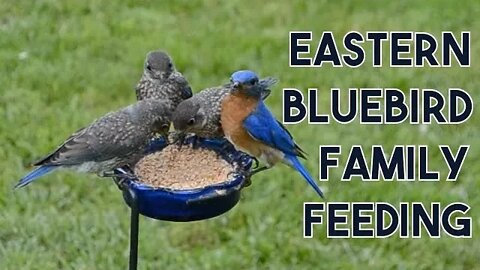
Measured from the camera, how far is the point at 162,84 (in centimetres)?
311

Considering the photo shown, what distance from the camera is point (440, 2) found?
21.2 feet

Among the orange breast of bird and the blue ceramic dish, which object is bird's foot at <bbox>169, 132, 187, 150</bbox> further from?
the blue ceramic dish

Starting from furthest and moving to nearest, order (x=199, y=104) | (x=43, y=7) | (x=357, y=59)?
1. (x=43, y=7)
2. (x=357, y=59)
3. (x=199, y=104)

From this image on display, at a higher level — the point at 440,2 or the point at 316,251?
the point at 440,2

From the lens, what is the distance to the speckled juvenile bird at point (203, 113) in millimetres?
2930

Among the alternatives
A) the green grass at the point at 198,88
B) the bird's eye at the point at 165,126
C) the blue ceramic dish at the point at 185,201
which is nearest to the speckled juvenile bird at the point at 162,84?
the bird's eye at the point at 165,126

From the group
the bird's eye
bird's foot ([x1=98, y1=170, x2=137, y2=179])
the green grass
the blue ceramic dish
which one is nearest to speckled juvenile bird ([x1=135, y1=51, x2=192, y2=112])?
the bird's eye

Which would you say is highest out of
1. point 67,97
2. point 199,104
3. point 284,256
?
point 199,104

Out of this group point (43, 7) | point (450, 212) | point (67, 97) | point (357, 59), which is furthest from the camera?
point (43, 7)

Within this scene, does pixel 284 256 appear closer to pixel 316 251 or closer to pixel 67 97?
pixel 316 251

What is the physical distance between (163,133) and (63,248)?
4.90ft

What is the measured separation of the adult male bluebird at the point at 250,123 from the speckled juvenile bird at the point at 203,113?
3 cm

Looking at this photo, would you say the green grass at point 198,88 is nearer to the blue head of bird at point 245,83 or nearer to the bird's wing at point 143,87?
the bird's wing at point 143,87

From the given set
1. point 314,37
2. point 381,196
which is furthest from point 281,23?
point 381,196
